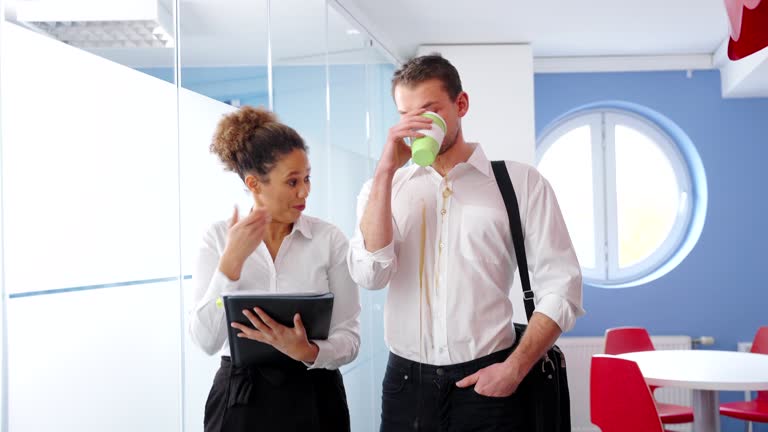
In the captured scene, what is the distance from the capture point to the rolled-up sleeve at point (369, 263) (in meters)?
1.82

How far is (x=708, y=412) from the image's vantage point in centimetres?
399

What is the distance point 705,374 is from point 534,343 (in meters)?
2.26

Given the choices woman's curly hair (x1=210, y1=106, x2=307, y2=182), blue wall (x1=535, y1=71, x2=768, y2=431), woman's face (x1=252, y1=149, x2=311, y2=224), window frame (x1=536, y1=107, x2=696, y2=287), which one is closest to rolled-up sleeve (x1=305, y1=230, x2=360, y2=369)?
woman's face (x1=252, y1=149, x2=311, y2=224)

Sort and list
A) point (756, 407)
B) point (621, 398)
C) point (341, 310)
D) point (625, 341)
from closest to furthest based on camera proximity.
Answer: point (341, 310), point (621, 398), point (756, 407), point (625, 341)

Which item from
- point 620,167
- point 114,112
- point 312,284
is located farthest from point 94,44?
point 620,167

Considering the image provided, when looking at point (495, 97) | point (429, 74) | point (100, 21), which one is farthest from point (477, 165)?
point (495, 97)

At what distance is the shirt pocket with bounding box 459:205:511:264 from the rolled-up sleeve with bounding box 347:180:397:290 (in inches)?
7.7

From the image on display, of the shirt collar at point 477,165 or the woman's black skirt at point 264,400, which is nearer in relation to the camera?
the woman's black skirt at point 264,400

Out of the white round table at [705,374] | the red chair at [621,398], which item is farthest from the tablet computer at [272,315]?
the white round table at [705,374]

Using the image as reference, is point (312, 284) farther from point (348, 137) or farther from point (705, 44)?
point (705, 44)

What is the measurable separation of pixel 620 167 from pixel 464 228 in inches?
213

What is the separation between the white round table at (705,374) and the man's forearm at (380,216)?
2.25m

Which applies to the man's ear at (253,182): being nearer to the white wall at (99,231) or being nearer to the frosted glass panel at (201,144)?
the frosted glass panel at (201,144)

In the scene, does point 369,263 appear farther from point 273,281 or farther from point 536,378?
point 536,378
